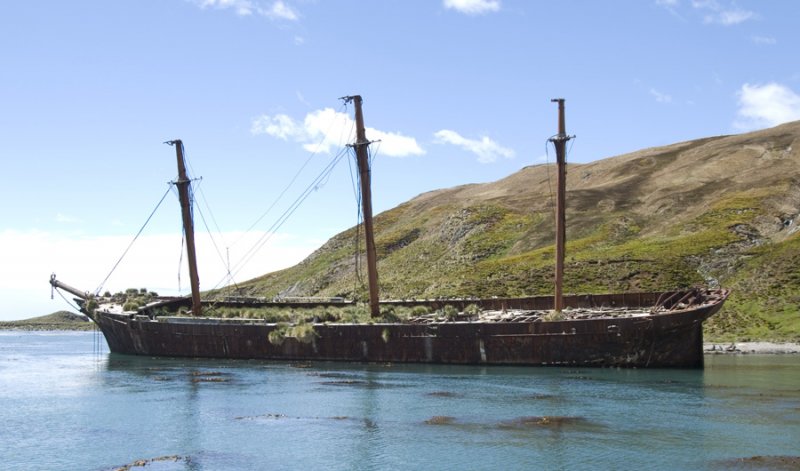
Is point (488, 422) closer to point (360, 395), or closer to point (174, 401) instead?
point (360, 395)

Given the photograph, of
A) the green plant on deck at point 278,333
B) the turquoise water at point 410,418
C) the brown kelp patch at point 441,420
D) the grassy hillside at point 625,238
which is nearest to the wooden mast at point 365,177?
the grassy hillside at point 625,238

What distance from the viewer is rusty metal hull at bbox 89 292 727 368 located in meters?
41.8

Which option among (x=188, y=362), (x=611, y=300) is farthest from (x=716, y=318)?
(x=188, y=362)

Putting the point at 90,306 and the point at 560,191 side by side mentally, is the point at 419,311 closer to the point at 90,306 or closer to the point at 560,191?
the point at 560,191

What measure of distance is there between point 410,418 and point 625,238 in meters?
68.9

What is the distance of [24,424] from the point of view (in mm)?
32281

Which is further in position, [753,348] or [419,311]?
[753,348]

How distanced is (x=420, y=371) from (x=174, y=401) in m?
14.5

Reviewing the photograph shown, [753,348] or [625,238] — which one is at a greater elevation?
[625,238]

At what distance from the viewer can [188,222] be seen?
62406 millimetres

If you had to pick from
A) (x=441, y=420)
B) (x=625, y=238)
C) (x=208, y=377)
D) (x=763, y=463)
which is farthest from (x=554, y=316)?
(x=625, y=238)

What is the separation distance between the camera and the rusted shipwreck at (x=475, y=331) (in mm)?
41969

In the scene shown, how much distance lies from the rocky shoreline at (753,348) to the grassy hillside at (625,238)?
1.64 m

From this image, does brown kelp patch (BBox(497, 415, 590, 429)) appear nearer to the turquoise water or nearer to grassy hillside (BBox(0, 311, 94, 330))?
the turquoise water
